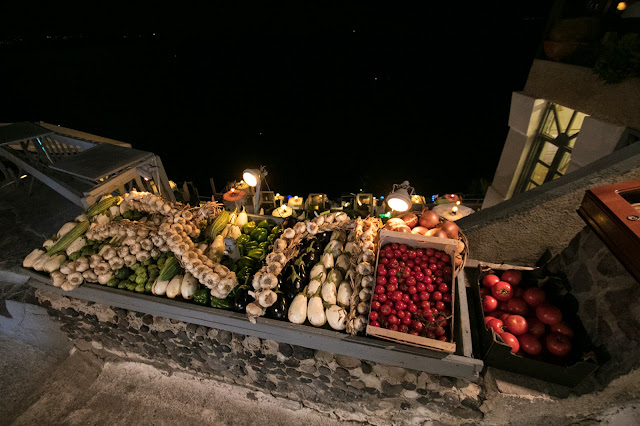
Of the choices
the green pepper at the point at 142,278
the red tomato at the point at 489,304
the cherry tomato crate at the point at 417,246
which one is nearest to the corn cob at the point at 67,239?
the green pepper at the point at 142,278

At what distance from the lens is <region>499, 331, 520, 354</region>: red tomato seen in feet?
9.55

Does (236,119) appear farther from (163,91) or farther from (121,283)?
(121,283)

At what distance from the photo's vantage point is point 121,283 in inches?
141

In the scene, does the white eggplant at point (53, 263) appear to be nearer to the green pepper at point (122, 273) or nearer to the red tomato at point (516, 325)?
the green pepper at point (122, 273)

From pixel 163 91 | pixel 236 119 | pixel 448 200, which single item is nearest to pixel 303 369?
pixel 448 200

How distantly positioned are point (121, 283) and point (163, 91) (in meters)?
54.9

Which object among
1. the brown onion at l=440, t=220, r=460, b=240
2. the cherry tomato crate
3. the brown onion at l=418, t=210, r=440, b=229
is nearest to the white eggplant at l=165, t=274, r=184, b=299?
the cherry tomato crate

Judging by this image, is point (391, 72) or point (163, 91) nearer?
point (163, 91)

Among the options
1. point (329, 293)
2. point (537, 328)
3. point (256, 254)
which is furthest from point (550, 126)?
point (256, 254)

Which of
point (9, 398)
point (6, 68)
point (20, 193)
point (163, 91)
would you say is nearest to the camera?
point (9, 398)

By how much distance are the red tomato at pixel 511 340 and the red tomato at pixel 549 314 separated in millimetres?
374

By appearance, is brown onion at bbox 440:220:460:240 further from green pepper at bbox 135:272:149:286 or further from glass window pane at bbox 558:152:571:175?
glass window pane at bbox 558:152:571:175

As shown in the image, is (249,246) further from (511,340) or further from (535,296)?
(535,296)

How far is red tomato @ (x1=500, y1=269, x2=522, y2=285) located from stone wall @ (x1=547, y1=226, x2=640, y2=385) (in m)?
0.44
